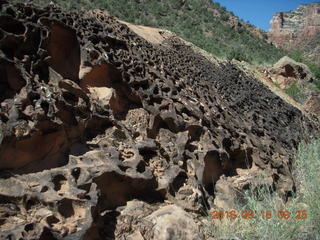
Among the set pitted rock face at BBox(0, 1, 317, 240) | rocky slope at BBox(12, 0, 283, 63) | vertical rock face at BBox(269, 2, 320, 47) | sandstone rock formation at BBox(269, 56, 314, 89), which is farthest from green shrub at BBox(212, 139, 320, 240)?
vertical rock face at BBox(269, 2, 320, 47)

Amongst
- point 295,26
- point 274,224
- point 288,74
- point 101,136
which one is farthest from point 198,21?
point 274,224

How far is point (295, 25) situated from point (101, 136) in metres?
42.1

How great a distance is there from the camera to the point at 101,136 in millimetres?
3334

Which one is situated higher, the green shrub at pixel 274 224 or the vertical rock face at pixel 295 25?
the vertical rock face at pixel 295 25

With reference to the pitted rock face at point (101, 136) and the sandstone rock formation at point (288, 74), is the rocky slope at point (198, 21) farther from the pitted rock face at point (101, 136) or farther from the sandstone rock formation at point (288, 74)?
the pitted rock face at point (101, 136)

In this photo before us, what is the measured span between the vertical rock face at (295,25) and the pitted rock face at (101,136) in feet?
119

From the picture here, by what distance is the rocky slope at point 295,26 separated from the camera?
38219 mm

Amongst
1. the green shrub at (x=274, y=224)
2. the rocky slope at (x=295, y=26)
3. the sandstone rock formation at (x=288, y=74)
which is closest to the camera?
the green shrub at (x=274, y=224)

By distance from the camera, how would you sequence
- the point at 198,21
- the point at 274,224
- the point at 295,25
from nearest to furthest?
the point at 274,224 → the point at 198,21 → the point at 295,25

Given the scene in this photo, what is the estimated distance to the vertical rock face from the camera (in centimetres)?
3834

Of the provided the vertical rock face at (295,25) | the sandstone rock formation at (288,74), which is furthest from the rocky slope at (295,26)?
the sandstone rock formation at (288,74)

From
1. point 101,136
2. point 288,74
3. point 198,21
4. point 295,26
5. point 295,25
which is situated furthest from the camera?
point 295,25

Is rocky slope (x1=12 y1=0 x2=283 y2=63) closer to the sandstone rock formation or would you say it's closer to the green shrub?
the sandstone rock formation

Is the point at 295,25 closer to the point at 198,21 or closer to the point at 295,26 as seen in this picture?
the point at 295,26
